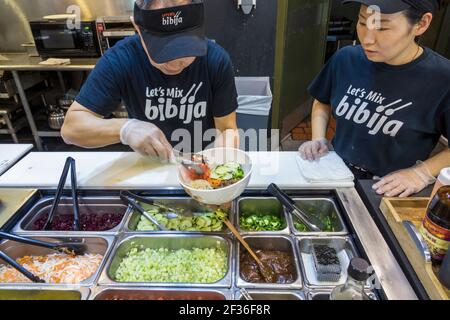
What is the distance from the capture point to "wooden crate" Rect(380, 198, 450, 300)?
3.09ft

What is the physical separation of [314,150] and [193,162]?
29.7 inches

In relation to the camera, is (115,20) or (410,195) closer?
(410,195)

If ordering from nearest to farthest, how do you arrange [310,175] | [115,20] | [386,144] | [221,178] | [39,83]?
[221,178], [310,175], [386,144], [115,20], [39,83]

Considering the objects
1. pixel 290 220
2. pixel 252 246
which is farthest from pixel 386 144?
pixel 252 246

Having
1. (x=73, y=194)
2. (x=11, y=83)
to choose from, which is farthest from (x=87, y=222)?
(x=11, y=83)

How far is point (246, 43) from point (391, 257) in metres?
3.34

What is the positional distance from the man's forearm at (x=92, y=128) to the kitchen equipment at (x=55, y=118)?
2.81 meters

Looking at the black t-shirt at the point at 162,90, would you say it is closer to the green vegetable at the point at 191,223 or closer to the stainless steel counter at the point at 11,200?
the stainless steel counter at the point at 11,200

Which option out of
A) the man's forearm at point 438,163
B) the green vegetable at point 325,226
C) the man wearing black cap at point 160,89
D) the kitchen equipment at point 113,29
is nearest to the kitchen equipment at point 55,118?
the kitchen equipment at point 113,29

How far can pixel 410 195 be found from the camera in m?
1.38

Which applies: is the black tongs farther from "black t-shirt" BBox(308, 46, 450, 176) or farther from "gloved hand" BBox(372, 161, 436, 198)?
"black t-shirt" BBox(308, 46, 450, 176)

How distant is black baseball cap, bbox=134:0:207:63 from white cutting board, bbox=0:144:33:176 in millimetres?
1050

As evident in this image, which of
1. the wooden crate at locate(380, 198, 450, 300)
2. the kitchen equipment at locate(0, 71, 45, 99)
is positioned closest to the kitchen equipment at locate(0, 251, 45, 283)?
the wooden crate at locate(380, 198, 450, 300)

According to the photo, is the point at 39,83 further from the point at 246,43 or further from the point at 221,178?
the point at 221,178
